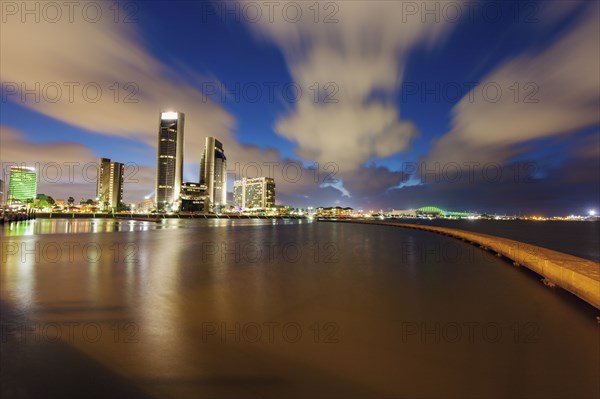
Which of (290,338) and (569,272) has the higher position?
(569,272)

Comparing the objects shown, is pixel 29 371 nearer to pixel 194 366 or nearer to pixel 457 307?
pixel 194 366

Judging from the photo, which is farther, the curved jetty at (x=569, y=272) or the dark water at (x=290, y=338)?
the curved jetty at (x=569, y=272)

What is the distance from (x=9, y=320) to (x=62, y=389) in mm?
6096

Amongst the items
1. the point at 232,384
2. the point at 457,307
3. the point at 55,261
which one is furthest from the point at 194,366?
the point at 55,261

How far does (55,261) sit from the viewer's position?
21.7 meters

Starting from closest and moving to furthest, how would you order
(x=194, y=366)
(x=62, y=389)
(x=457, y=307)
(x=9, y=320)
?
1. (x=62, y=389)
2. (x=194, y=366)
3. (x=9, y=320)
4. (x=457, y=307)

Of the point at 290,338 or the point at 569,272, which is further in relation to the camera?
the point at 569,272

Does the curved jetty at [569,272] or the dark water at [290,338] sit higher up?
the curved jetty at [569,272]

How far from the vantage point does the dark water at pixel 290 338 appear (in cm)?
623

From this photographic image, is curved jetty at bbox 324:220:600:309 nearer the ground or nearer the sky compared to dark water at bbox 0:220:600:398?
nearer the sky

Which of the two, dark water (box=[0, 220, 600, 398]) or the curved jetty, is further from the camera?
the curved jetty

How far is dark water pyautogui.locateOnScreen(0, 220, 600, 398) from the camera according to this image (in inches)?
245

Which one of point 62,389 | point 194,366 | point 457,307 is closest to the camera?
point 62,389

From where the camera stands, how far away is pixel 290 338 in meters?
8.77
